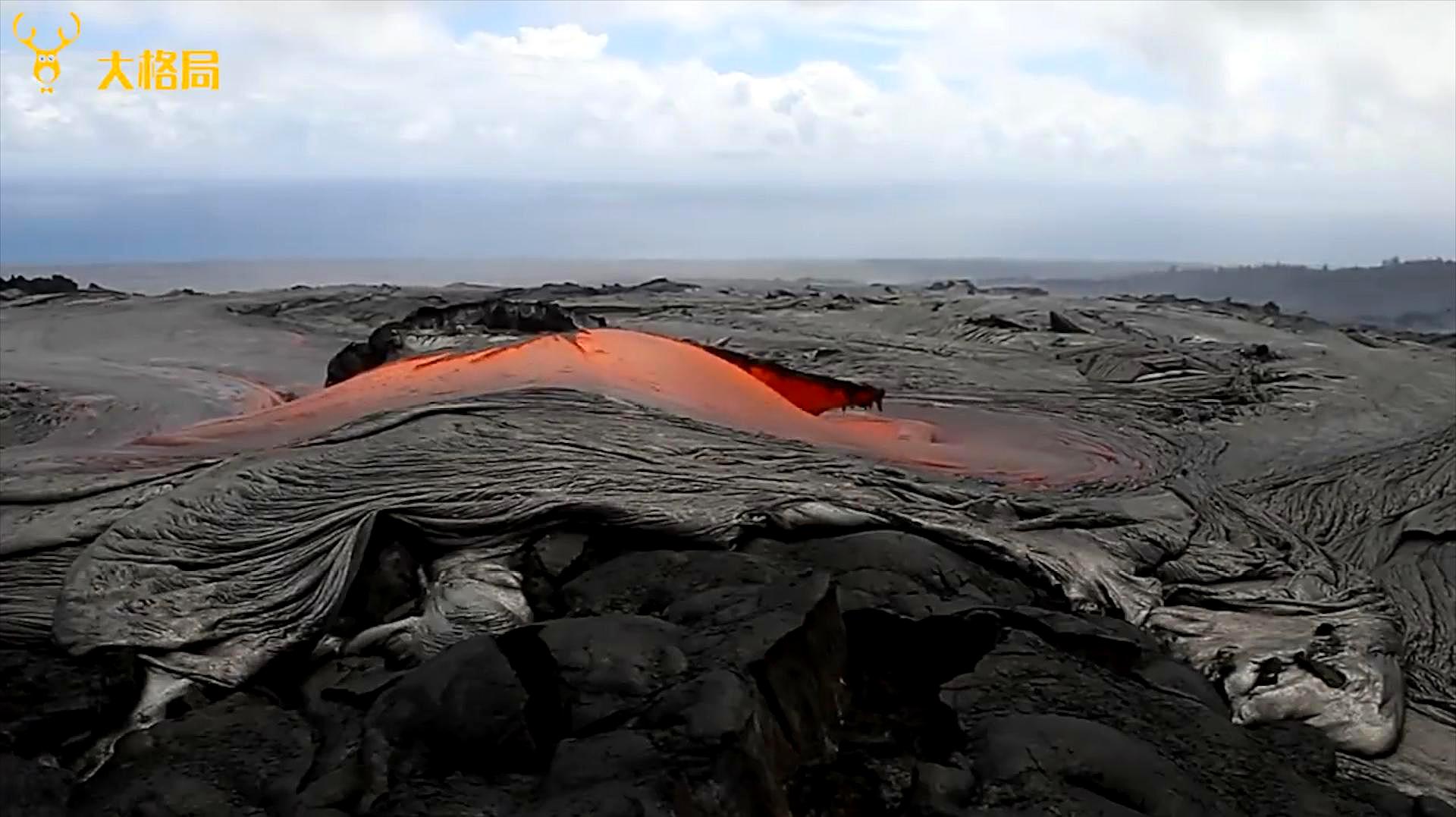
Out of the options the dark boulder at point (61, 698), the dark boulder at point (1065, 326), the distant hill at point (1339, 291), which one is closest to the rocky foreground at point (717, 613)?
the dark boulder at point (61, 698)

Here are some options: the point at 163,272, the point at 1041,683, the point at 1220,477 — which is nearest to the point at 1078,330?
the point at 1220,477

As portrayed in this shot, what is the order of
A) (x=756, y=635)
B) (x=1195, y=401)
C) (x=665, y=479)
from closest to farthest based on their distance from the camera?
1. (x=756, y=635)
2. (x=665, y=479)
3. (x=1195, y=401)

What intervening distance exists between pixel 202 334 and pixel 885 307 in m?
8.25

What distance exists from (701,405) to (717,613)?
3489 millimetres

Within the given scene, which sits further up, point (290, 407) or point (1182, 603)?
point (290, 407)

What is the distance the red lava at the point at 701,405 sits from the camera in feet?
22.0

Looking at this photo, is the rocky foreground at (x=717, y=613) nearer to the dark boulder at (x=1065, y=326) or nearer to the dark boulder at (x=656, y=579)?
the dark boulder at (x=656, y=579)

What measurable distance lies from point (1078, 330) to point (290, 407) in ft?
27.8

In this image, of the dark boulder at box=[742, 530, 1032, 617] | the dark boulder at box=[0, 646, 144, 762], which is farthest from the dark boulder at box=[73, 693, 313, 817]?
the dark boulder at box=[742, 530, 1032, 617]

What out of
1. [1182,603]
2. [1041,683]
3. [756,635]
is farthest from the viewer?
[1182,603]

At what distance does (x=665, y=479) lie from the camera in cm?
534

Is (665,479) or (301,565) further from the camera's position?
(665,479)

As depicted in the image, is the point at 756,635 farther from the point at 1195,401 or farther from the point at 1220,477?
the point at 1195,401

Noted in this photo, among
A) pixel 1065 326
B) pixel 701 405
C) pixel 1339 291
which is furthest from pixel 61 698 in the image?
pixel 1339 291
